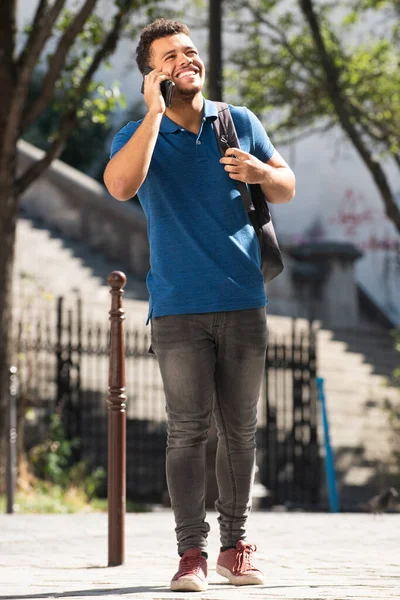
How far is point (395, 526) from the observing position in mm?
7559

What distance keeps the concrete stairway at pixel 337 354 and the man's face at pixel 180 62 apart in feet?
26.2

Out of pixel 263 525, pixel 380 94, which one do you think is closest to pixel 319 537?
pixel 263 525

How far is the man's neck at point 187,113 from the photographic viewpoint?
4.19m

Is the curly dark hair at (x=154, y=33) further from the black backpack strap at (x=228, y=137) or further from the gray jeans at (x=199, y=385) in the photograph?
the gray jeans at (x=199, y=385)

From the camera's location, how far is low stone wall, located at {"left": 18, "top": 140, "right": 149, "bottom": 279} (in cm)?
1775

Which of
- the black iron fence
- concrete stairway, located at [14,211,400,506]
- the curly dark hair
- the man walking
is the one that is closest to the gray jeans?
the man walking

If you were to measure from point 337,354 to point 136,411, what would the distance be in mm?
3973

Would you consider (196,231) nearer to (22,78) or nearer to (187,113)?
(187,113)

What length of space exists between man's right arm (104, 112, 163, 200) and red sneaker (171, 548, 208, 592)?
1253mm

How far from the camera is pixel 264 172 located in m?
4.15

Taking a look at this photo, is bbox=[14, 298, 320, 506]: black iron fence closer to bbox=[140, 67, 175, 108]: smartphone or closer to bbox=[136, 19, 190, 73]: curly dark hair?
bbox=[136, 19, 190, 73]: curly dark hair

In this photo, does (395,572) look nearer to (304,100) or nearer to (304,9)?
(304,9)

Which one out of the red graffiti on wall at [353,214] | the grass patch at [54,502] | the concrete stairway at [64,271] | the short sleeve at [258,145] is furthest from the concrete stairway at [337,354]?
→ the short sleeve at [258,145]

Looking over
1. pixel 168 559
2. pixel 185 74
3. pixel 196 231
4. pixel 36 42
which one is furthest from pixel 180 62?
pixel 36 42
